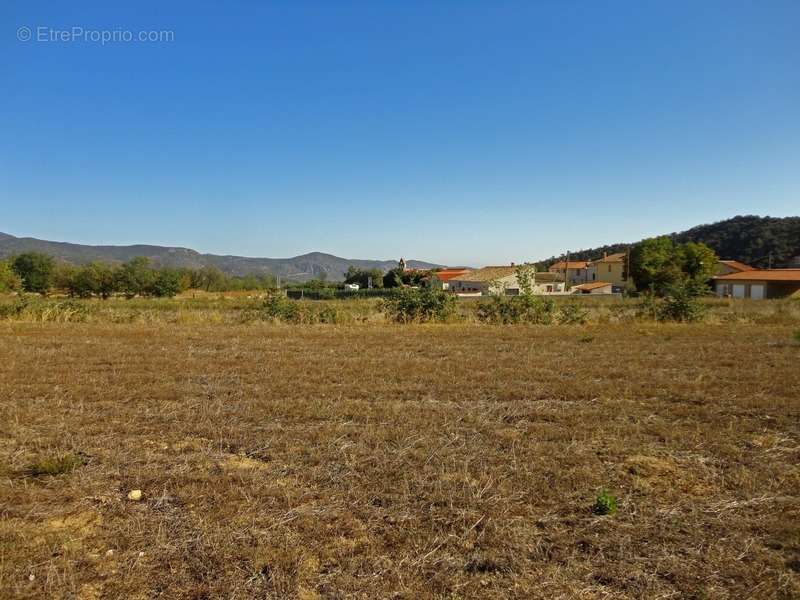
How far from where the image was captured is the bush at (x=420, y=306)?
17.2 metres

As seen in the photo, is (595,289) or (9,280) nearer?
(9,280)

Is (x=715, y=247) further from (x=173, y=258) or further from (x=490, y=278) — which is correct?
(x=173, y=258)

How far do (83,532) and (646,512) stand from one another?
3.50 m

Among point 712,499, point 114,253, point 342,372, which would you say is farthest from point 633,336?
point 114,253

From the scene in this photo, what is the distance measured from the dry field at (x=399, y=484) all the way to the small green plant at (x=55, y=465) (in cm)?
7

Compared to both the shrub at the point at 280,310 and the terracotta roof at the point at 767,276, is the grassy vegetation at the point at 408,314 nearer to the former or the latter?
the shrub at the point at 280,310

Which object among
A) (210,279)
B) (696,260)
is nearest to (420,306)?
(696,260)

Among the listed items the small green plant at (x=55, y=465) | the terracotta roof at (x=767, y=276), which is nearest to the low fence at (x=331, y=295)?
the small green plant at (x=55, y=465)

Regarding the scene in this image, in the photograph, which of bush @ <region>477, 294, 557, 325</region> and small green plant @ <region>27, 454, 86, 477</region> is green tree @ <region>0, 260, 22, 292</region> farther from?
small green plant @ <region>27, 454, 86, 477</region>

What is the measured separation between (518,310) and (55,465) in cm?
1517

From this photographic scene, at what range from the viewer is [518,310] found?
1703 cm

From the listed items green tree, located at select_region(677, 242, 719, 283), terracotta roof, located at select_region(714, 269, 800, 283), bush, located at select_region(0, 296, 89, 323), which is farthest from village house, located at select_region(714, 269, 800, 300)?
bush, located at select_region(0, 296, 89, 323)

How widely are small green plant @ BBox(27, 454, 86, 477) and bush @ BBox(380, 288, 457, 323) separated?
1357cm

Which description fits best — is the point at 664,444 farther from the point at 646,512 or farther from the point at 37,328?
the point at 37,328
